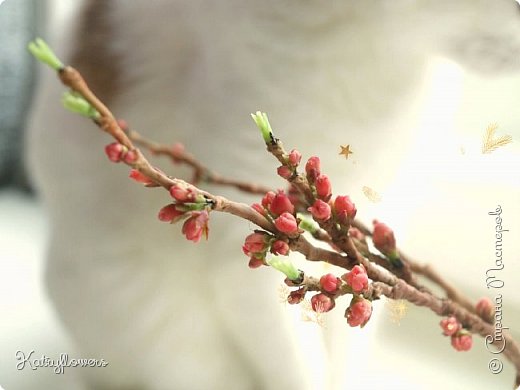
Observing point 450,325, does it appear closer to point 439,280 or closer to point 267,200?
point 439,280

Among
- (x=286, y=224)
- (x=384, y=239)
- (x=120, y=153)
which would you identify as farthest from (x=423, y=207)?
(x=120, y=153)

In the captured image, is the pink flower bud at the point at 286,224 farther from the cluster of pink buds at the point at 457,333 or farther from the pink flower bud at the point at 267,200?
the cluster of pink buds at the point at 457,333

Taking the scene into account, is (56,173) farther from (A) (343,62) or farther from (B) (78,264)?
(A) (343,62)

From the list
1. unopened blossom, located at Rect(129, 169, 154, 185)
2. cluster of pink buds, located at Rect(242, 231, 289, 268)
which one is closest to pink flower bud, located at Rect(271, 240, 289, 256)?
cluster of pink buds, located at Rect(242, 231, 289, 268)

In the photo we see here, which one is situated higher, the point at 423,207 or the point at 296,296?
the point at 423,207

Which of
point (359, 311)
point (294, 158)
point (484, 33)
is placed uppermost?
point (484, 33)

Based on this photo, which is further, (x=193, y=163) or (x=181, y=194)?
(x=193, y=163)
